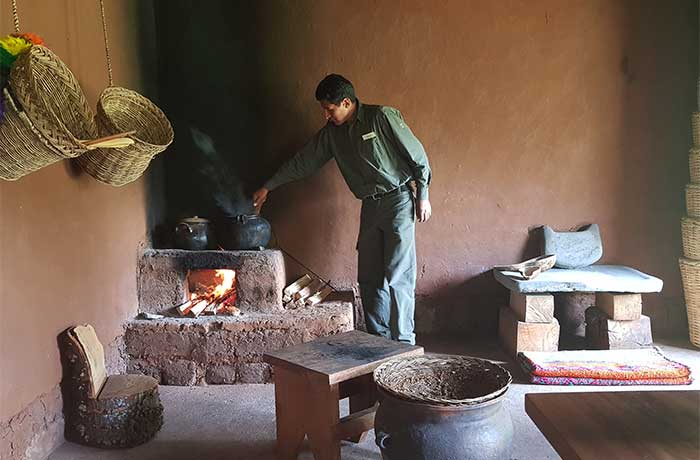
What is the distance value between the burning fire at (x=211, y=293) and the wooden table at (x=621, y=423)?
254 cm

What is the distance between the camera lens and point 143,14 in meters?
4.34

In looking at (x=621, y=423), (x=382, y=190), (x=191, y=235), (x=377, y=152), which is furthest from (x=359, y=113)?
(x=621, y=423)

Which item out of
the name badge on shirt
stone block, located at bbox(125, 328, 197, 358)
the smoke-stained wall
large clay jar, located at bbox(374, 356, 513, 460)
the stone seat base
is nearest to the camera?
large clay jar, located at bbox(374, 356, 513, 460)

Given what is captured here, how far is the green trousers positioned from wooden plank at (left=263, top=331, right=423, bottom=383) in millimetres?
928

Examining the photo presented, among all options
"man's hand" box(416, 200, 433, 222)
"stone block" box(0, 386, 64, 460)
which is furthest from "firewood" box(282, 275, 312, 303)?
"stone block" box(0, 386, 64, 460)

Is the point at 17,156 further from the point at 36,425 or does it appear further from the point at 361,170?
the point at 361,170

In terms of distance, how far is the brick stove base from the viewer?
12.6 feet

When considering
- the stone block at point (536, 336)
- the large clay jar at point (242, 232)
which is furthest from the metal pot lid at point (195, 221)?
the stone block at point (536, 336)

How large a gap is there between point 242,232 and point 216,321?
618 millimetres

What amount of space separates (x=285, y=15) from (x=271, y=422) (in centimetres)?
275

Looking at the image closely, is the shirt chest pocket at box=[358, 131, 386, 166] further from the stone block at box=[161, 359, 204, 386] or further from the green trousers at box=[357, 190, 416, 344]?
the stone block at box=[161, 359, 204, 386]

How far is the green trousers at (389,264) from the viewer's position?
3977 mm

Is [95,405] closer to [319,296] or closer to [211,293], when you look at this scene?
[211,293]

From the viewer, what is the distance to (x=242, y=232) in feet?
13.6
